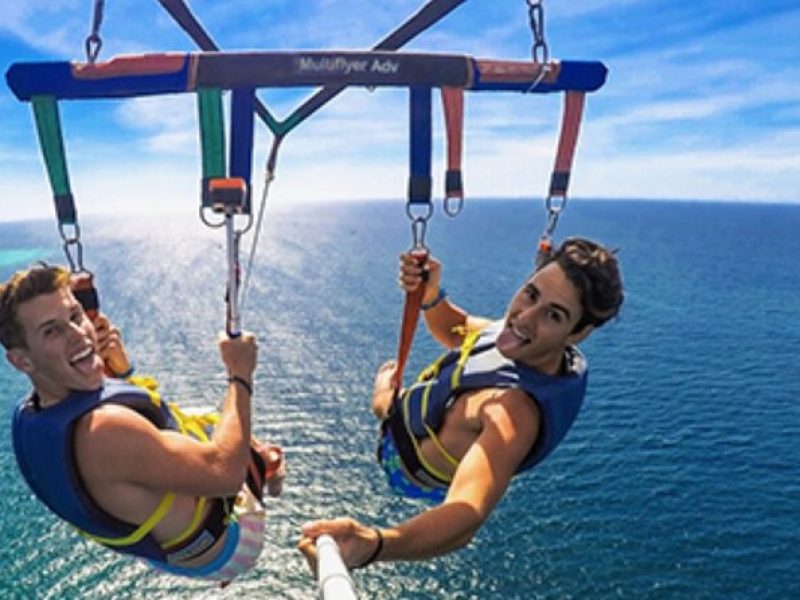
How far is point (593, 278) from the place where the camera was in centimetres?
430

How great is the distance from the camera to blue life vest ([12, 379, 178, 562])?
3.71 metres

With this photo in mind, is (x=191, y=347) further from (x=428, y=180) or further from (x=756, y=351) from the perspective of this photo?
(x=428, y=180)

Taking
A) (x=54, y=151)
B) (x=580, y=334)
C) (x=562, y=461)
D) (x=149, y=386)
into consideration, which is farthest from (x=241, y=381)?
(x=562, y=461)

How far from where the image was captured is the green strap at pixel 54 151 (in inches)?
157

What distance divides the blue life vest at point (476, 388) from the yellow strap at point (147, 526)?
1901mm

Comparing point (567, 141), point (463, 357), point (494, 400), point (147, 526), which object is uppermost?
point (567, 141)

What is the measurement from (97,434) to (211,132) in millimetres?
1979

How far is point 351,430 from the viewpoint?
140 ft

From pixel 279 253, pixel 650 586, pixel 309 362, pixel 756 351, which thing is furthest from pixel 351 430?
pixel 279 253

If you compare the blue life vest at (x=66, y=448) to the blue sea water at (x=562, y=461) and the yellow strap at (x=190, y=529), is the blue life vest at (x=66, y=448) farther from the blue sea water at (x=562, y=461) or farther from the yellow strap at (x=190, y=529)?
the blue sea water at (x=562, y=461)

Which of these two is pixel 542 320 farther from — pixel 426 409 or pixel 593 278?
pixel 426 409

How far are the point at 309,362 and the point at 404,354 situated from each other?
169 ft

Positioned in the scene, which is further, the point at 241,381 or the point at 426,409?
the point at 426,409

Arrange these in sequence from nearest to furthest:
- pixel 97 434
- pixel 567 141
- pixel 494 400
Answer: pixel 97 434 → pixel 494 400 → pixel 567 141
